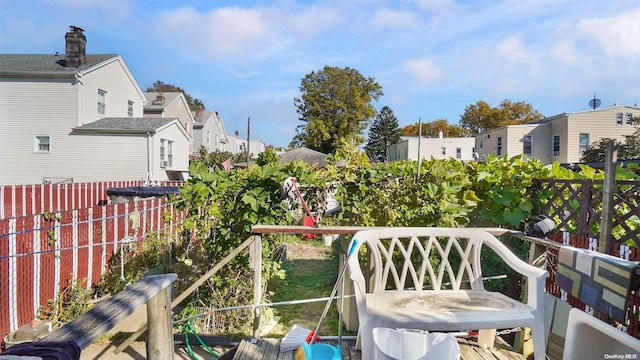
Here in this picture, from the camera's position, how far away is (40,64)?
15539 millimetres

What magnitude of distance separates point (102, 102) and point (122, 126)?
101 inches

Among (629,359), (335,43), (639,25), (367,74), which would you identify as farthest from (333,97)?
(629,359)

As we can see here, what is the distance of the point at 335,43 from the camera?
9.95m

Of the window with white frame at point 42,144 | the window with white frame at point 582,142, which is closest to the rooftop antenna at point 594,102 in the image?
the window with white frame at point 582,142

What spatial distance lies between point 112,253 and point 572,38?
1133 centimetres

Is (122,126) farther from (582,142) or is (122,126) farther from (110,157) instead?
(582,142)

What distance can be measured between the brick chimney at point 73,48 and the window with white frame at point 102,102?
1406mm

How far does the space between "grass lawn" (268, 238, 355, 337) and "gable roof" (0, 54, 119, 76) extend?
13.3 meters

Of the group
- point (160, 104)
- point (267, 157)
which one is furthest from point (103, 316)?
point (160, 104)

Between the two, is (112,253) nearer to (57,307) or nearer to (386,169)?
(57,307)

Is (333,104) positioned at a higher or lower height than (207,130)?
higher

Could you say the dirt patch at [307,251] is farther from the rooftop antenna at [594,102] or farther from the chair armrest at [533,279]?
the rooftop antenna at [594,102]

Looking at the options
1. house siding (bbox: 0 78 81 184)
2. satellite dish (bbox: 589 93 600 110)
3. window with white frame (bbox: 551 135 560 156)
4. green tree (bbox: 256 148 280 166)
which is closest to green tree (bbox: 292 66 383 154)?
window with white frame (bbox: 551 135 560 156)

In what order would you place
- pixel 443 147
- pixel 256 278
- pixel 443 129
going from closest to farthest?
pixel 256 278 < pixel 443 147 < pixel 443 129
